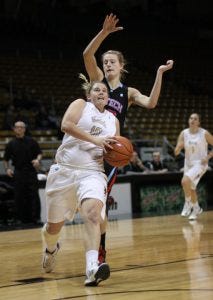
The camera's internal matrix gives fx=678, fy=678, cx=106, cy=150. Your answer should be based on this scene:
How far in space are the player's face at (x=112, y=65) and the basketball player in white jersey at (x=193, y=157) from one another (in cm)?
656

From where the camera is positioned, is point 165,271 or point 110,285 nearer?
point 110,285

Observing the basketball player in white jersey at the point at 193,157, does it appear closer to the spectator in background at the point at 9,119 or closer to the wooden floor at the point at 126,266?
the wooden floor at the point at 126,266

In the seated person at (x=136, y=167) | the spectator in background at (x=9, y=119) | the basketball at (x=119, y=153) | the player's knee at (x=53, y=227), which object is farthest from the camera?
the spectator in background at (x=9, y=119)

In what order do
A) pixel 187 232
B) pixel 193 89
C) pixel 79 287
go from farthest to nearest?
pixel 193 89
pixel 187 232
pixel 79 287

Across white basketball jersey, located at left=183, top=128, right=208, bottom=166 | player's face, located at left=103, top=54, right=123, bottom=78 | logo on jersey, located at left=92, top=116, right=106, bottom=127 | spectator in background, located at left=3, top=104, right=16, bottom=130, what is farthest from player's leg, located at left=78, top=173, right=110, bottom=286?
spectator in background, located at left=3, top=104, right=16, bottom=130

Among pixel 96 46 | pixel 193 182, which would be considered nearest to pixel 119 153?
pixel 96 46

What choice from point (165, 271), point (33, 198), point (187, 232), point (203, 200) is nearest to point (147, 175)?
point (203, 200)

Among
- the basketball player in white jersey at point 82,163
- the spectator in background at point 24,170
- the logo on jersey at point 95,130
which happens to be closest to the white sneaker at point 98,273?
the basketball player in white jersey at point 82,163

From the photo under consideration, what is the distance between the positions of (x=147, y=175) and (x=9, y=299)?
1040cm

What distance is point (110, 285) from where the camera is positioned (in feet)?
17.1

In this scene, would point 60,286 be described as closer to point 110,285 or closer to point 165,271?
point 110,285

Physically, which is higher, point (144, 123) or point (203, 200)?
point (144, 123)

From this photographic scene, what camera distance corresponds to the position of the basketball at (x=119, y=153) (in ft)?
18.2

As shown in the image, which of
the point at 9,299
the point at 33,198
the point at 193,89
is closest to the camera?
the point at 9,299
